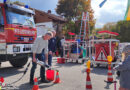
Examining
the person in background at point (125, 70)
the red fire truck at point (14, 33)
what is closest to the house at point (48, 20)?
the red fire truck at point (14, 33)

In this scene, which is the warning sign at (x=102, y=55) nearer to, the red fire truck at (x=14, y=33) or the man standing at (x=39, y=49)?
the red fire truck at (x=14, y=33)

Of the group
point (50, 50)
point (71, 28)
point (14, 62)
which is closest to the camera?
point (50, 50)

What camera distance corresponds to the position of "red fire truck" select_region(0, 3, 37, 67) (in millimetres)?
6816

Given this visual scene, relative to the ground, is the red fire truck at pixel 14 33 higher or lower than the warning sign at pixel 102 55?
higher

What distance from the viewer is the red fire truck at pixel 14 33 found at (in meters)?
6.82

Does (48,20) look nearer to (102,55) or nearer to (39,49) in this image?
(102,55)

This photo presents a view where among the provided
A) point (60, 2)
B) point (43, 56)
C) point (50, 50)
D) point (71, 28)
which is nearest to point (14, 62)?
point (50, 50)

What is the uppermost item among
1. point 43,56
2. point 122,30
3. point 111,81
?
point 122,30

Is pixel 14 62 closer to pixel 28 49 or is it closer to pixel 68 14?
pixel 28 49

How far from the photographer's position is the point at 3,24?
6945 mm

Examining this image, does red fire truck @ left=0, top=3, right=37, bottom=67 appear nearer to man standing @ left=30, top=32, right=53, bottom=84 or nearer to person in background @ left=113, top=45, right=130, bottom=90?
man standing @ left=30, top=32, right=53, bottom=84

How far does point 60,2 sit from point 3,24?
25.0m

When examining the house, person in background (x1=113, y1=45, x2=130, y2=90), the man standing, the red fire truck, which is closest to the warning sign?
the red fire truck

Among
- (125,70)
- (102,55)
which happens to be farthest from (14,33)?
(125,70)
